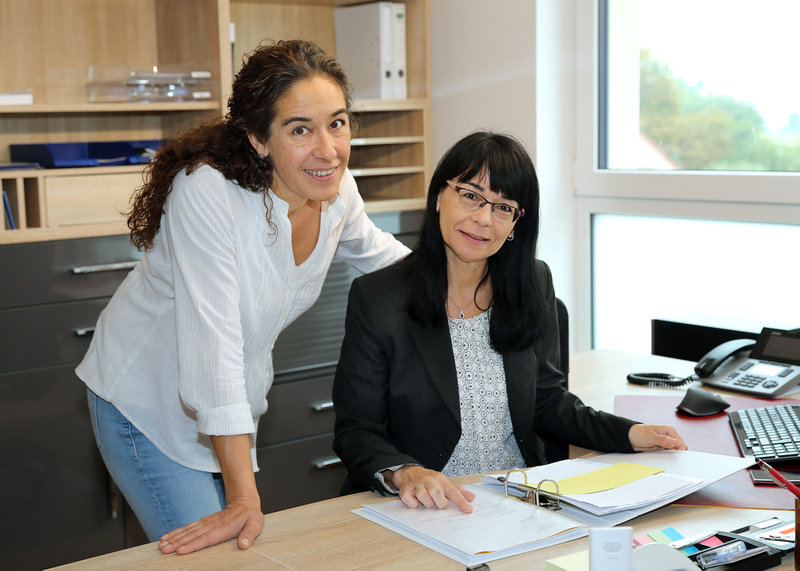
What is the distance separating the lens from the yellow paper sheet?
1.27 metres

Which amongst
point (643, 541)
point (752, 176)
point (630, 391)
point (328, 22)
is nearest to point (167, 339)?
point (643, 541)

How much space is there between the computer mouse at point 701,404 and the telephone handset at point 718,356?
22 centimetres

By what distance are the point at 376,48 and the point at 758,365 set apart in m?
1.84

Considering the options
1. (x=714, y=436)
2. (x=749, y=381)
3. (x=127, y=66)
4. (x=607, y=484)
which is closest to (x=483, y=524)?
(x=607, y=484)

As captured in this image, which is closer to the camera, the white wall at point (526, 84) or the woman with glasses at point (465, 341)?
the woman with glasses at point (465, 341)

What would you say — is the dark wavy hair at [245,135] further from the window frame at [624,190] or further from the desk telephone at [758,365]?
the window frame at [624,190]

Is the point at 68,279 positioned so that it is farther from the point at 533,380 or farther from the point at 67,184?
the point at 533,380

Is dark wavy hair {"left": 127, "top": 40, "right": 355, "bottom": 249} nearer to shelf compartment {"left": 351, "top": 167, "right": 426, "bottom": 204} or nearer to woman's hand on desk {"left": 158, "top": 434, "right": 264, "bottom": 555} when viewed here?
woman's hand on desk {"left": 158, "top": 434, "right": 264, "bottom": 555}

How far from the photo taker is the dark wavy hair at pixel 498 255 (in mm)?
1632

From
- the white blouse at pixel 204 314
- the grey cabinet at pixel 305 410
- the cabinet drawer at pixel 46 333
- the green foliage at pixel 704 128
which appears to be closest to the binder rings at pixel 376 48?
the grey cabinet at pixel 305 410

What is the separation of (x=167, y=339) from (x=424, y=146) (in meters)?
1.89

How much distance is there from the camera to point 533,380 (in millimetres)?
1670

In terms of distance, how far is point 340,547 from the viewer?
45.4 inches

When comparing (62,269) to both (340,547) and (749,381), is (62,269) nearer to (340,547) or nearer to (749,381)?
(340,547)
